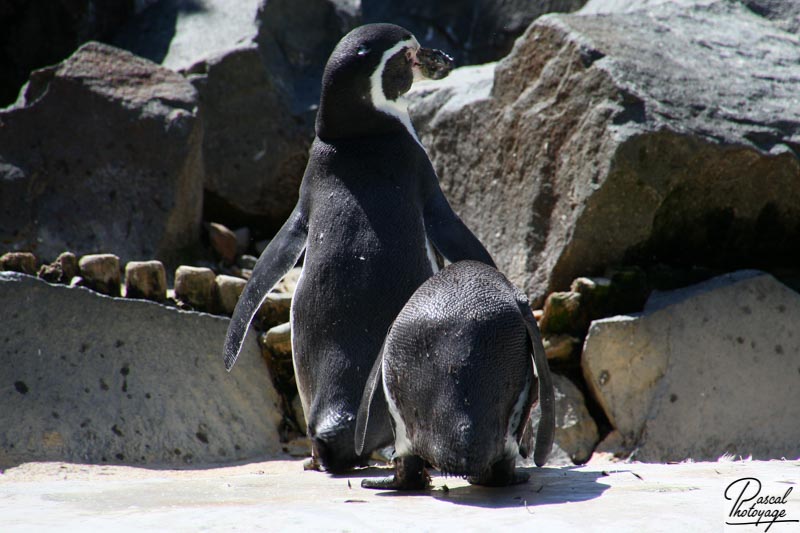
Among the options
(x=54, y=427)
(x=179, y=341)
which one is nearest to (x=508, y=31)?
(x=179, y=341)

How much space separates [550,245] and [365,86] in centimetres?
150

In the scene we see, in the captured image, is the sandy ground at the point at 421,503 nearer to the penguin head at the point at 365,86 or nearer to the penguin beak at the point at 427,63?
the penguin head at the point at 365,86

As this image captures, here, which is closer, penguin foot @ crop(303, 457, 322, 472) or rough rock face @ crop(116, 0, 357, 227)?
penguin foot @ crop(303, 457, 322, 472)

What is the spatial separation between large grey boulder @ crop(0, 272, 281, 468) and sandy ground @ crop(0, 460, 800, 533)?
1.11 metres

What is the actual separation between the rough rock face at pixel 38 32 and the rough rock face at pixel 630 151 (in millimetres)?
3906

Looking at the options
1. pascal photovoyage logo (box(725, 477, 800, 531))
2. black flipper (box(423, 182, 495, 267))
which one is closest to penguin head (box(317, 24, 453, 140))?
black flipper (box(423, 182, 495, 267))

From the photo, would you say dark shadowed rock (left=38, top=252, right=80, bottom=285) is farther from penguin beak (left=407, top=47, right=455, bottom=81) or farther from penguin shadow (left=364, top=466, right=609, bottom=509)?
penguin shadow (left=364, top=466, right=609, bottom=509)

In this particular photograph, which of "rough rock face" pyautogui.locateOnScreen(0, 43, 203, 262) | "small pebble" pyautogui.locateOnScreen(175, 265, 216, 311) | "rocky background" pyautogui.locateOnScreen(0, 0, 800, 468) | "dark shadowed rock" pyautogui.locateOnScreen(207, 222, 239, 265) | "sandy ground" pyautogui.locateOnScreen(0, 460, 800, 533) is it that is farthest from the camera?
"dark shadowed rock" pyautogui.locateOnScreen(207, 222, 239, 265)

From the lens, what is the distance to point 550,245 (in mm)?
4895

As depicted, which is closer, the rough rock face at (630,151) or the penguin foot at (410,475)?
the penguin foot at (410,475)

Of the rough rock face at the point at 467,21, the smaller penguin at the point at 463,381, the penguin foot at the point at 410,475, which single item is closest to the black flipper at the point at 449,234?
the smaller penguin at the point at 463,381

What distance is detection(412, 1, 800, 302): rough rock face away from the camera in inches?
186

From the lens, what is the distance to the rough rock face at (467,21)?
8523 millimetres

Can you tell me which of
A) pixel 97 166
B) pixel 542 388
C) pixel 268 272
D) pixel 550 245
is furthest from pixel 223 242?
pixel 542 388
